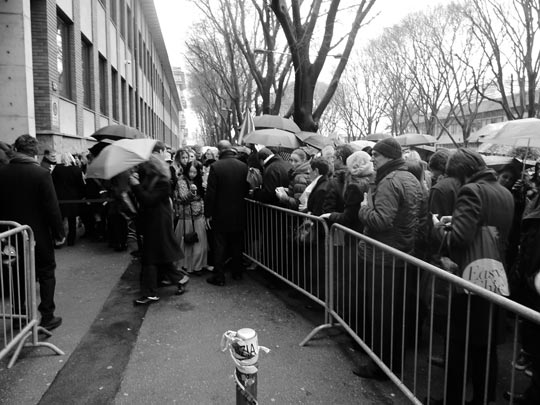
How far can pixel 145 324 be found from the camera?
491 centimetres

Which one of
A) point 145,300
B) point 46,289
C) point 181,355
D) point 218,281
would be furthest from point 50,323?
point 218,281

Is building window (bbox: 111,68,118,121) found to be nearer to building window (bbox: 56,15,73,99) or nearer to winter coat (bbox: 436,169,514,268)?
building window (bbox: 56,15,73,99)

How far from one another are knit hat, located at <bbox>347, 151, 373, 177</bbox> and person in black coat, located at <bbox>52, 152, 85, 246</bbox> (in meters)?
6.08

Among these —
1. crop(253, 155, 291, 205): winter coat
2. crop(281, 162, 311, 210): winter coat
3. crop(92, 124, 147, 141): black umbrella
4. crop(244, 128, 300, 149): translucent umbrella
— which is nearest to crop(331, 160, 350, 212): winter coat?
crop(281, 162, 311, 210): winter coat

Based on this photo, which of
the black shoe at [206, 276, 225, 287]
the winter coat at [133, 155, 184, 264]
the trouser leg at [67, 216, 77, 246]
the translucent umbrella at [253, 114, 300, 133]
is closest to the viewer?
the winter coat at [133, 155, 184, 264]

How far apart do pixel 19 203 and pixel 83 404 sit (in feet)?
6.77

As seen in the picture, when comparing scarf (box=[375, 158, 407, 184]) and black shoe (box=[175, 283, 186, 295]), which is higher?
scarf (box=[375, 158, 407, 184])

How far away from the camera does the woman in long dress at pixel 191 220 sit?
6.66m

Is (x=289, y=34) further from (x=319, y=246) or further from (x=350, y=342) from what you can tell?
(x=350, y=342)

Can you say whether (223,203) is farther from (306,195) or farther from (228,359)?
(228,359)

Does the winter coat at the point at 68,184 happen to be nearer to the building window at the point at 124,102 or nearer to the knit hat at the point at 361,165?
the knit hat at the point at 361,165

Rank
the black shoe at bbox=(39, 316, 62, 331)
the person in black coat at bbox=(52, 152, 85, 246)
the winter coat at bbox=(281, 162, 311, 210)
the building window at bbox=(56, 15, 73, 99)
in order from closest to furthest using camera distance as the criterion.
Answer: the black shoe at bbox=(39, 316, 62, 331) → the winter coat at bbox=(281, 162, 311, 210) → the person in black coat at bbox=(52, 152, 85, 246) → the building window at bbox=(56, 15, 73, 99)

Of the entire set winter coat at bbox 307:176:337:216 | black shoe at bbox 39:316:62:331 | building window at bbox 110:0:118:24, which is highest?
building window at bbox 110:0:118:24

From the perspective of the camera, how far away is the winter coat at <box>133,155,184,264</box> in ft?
17.3
